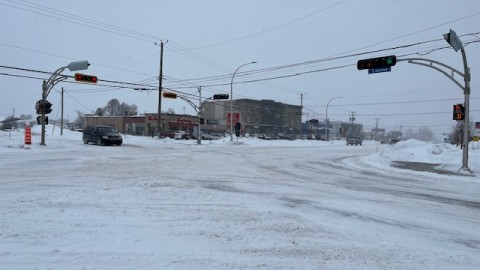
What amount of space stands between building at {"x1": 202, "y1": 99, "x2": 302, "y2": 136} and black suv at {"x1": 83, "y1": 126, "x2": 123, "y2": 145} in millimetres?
69070

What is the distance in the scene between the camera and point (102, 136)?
3259 cm

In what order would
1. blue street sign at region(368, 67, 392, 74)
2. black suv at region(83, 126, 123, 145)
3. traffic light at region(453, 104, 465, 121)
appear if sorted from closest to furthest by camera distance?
1. traffic light at region(453, 104, 465, 121)
2. blue street sign at region(368, 67, 392, 74)
3. black suv at region(83, 126, 123, 145)

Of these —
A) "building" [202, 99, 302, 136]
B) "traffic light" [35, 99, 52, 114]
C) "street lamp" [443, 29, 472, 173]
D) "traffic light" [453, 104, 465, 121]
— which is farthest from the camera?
"building" [202, 99, 302, 136]

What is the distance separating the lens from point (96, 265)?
4523mm

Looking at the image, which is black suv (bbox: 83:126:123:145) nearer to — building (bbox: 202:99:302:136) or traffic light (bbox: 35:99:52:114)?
traffic light (bbox: 35:99:52:114)

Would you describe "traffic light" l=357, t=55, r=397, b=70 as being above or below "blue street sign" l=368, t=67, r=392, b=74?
above

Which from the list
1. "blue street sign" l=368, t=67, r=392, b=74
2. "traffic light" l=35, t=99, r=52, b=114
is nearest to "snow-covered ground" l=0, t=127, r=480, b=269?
"blue street sign" l=368, t=67, r=392, b=74

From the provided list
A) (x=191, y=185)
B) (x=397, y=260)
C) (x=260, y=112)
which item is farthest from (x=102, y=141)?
(x=260, y=112)

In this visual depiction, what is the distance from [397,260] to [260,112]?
113 metres

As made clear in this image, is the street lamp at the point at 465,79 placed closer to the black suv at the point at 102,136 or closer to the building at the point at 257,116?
the black suv at the point at 102,136

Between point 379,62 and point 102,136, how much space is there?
76.4ft

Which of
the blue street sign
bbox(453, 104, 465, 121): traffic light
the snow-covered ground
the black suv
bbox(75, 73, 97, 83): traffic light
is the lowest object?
the snow-covered ground

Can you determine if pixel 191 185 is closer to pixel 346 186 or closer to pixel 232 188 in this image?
pixel 232 188

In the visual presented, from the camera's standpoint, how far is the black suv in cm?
3269
